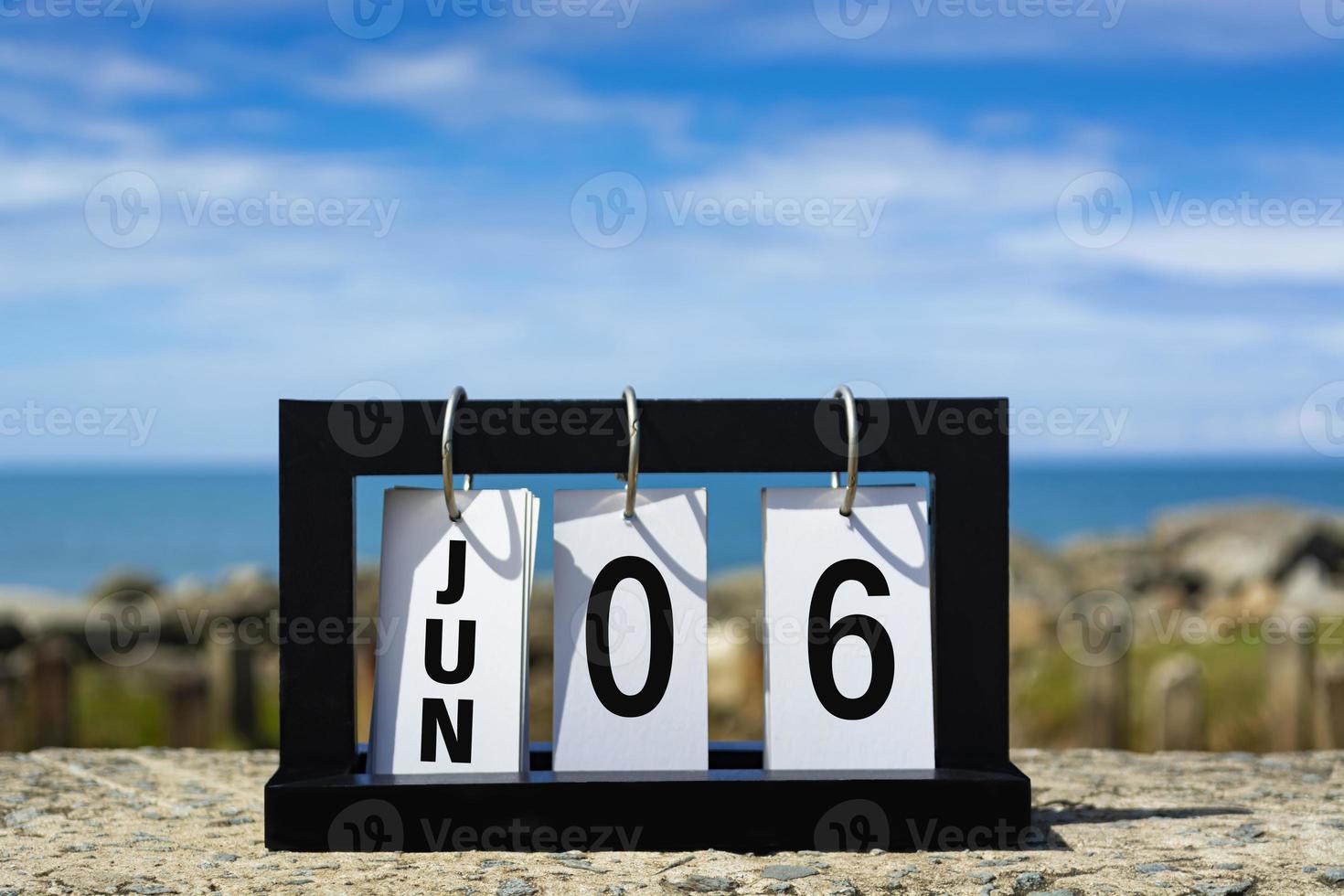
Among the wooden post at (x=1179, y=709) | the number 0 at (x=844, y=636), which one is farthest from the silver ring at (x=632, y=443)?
the wooden post at (x=1179, y=709)

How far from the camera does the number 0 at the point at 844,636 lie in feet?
7.46

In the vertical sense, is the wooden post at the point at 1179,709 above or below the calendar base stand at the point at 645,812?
below

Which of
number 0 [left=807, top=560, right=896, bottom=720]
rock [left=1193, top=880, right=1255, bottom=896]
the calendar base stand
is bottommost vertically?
rock [left=1193, top=880, right=1255, bottom=896]

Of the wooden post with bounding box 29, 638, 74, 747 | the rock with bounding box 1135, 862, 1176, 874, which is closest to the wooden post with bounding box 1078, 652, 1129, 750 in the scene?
the rock with bounding box 1135, 862, 1176, 874

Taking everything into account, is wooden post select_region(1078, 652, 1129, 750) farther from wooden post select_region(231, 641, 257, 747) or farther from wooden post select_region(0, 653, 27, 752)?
wooden post select_region(0, 653, 27, 752)

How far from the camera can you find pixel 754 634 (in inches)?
415

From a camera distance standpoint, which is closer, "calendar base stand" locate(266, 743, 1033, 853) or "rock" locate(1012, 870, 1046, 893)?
"rock" locate(1012, 870, 1046, 893)

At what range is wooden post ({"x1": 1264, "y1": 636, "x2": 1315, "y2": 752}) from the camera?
5.89 metres

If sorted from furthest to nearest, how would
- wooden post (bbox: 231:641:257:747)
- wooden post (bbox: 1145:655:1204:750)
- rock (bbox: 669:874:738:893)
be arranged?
wooden post (bbox: 231:641:257:747) < wooden post (bbox: 1145:655:1204:750) < rock (bbox: 669:874:738:893)

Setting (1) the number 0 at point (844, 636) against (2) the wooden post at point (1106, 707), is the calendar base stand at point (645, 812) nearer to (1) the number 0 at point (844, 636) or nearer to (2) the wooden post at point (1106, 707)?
(1) the number 0 at point (844, 636)

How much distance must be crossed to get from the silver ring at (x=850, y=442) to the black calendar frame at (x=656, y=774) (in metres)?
0.04

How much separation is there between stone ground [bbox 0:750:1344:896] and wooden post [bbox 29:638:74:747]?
4.19m

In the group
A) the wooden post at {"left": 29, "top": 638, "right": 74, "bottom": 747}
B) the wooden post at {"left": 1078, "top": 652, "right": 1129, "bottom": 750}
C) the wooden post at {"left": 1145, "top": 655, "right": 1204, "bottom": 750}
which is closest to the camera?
the wooden post at {"left": 1145, "top": 655, "right": 1204, "bottom": 750}

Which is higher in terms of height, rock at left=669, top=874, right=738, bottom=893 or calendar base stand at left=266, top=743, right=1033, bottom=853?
calendar base stand at left=266, top=743, right=1033, bottom=853
